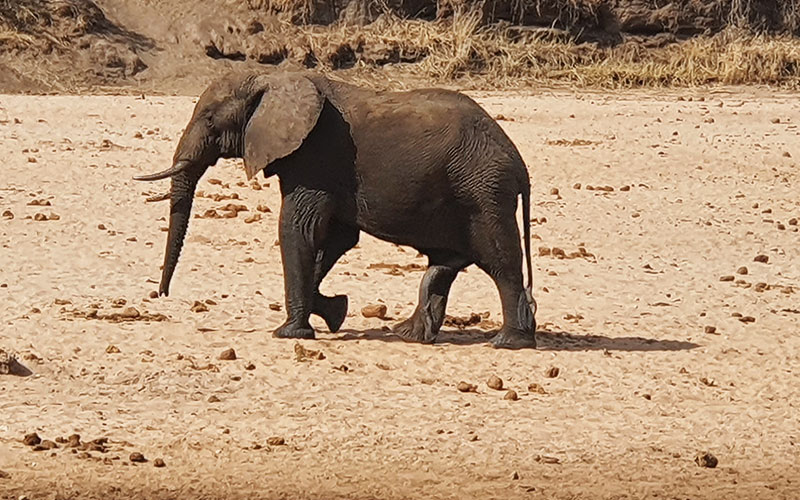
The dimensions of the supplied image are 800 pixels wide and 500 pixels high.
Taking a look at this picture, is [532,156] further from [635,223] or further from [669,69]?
[669,69]

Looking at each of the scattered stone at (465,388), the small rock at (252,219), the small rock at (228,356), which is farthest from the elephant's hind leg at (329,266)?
the small rock at (252,219)

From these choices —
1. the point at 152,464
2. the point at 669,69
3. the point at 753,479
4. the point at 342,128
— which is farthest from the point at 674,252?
the point at 669,69

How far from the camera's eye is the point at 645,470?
7.48m

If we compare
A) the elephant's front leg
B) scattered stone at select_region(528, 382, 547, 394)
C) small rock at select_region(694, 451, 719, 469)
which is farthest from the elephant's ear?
small rock at select_region(694, 451, 719, 469)

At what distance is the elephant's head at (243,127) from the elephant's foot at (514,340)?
1.42 meters

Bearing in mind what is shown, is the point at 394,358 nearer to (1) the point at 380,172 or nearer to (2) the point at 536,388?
(2) the point at 536,388

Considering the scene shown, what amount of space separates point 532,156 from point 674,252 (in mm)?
3136

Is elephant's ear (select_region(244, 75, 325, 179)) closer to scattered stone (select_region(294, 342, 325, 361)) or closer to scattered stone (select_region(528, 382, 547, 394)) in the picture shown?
scattered stone (select_region(294, 342, 325, 361))

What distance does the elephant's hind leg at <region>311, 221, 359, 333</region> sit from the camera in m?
9.37

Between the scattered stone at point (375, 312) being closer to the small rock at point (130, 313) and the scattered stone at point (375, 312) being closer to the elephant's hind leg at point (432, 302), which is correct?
the elephant's hind leg at point (432, 302)

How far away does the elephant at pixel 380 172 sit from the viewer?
898 cm

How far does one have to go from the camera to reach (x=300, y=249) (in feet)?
30.0

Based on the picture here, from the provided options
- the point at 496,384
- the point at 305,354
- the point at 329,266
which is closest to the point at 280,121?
the point at 329,266

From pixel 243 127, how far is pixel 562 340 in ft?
6.60
